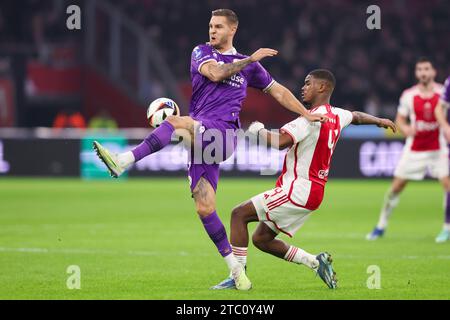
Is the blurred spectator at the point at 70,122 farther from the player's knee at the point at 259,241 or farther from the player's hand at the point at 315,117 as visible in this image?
the player's hand at the point at 315,117

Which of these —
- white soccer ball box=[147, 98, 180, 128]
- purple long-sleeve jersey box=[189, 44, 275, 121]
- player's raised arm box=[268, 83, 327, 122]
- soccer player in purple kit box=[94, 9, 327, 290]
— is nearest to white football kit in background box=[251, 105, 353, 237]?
player's raised arm box=[268, 83, 327, 122]

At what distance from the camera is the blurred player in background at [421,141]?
12867 millimetres

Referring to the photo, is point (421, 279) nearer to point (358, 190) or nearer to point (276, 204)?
point (276, 204)

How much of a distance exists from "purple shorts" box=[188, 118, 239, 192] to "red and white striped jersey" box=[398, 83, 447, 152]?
558cm

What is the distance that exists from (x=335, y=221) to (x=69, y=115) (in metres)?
13.4

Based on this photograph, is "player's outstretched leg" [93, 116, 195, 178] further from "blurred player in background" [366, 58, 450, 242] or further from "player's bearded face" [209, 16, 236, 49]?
"blurred player in background" [366, 58, 450, 242]

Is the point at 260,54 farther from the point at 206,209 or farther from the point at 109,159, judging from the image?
the point at 109,159

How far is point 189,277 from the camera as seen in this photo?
8742 millimetres

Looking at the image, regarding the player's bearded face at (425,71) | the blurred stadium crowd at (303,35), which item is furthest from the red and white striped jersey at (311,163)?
the blurred stadium crowd at (303,35)

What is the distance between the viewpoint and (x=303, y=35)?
1123 inches

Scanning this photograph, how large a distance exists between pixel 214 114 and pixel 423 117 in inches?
227

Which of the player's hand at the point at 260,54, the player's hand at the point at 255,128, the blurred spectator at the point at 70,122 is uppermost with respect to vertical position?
the player's hand at the point at 260,54

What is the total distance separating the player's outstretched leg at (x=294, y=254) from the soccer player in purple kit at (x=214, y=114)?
12.7 inches
